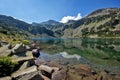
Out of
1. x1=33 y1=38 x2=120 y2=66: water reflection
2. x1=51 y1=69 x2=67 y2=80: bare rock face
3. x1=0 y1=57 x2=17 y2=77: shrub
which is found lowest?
x1=33 y1=38 x2=120 y2=66: water reflection

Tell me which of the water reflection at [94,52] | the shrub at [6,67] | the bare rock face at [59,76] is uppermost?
the shrub at [6,67]

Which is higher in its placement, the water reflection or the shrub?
the shrub

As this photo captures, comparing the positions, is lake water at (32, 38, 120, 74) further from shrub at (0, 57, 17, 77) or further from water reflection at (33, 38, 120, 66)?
shrub at (0, 57, 17, 77)

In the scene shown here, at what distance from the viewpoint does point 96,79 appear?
23625 millimetres

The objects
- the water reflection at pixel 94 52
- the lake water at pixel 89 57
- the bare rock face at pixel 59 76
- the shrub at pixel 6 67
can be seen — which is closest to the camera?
the bare rock face at pixel 59 76

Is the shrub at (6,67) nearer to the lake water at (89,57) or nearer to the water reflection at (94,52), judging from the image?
the lake water at (89,57)

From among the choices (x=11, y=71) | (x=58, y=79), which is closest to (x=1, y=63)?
(x=11, y=71)

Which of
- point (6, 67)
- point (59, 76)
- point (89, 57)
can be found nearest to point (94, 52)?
point (89, 57)

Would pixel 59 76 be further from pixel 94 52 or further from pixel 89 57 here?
pixel 94 52

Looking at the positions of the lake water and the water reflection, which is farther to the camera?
the water reflection

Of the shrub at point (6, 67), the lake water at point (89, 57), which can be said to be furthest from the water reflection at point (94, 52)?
the shrub at point (6, 67)

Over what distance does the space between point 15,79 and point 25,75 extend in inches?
55.0

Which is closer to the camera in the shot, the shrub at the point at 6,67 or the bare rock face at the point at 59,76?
the bare rock face at the point at 59,76

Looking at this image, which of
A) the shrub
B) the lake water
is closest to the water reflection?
the lake water
